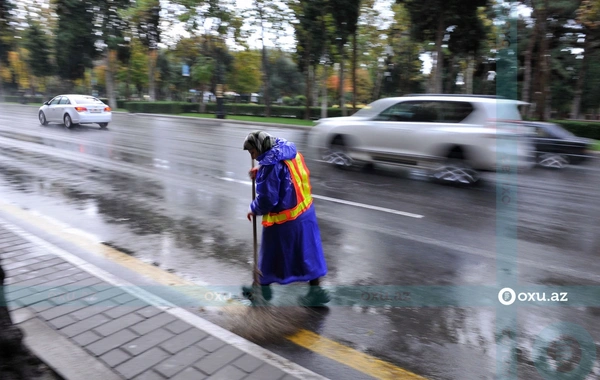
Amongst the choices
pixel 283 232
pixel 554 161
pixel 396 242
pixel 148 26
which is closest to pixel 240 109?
pixel 148 26

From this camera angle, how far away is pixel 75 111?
18500 millimetres

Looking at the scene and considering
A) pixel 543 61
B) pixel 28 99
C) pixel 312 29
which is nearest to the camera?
pixel 543 61

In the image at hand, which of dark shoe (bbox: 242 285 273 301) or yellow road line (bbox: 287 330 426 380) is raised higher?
dark shoe (bbox: 242 285 273 301)

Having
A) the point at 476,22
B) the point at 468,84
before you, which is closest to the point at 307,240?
the point at 476,22

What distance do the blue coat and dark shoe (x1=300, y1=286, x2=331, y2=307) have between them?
0.84 ft

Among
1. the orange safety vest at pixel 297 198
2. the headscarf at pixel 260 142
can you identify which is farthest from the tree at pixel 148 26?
the orange safety vest at pixel 297 198

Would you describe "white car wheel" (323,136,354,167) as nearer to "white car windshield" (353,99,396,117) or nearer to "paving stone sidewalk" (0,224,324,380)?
"white car windshield" (353,99,396,117)

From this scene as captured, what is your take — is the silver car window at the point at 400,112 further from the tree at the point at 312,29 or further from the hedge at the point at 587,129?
the tree at the point at 312,29

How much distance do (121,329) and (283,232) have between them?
1.38m

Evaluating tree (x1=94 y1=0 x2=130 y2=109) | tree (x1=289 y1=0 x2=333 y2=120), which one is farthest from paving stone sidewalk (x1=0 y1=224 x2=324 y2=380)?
tree (x1=94 y1=0 x2=130 y2=109)

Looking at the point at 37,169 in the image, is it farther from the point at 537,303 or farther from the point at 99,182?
the point at 537,303

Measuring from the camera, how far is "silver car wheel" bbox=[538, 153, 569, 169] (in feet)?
38.2

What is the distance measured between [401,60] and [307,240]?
1476 inches

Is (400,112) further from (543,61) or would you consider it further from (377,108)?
(543,61)
